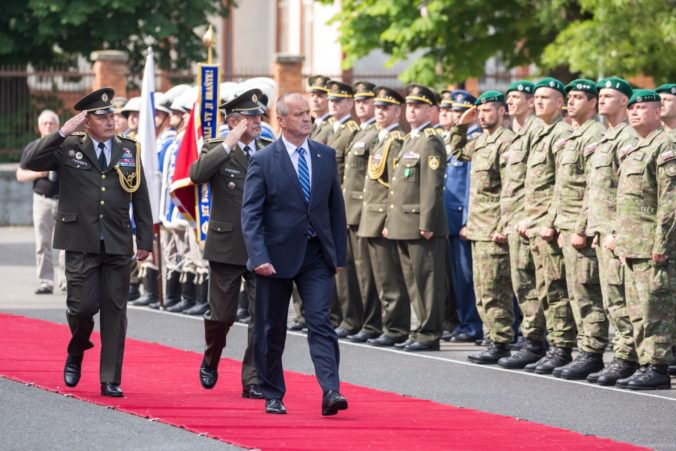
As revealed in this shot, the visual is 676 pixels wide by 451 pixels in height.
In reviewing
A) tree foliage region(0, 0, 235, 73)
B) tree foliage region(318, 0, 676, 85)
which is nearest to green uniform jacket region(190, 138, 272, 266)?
tree foliage region(318, 0, 676, 85)

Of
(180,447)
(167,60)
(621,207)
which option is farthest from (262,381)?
(167,60)

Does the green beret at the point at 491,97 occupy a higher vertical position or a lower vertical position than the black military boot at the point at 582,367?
higher

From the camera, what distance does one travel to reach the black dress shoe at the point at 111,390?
34.7 ft

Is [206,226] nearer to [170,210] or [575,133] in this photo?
[575,133]

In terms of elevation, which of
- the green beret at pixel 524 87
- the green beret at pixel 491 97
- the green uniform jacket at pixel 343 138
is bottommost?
the green uniform jacket at pixel 343 138

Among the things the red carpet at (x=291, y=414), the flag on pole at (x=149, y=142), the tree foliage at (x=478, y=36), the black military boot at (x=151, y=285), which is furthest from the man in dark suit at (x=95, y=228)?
the tree foliage at (x=478, y=36)

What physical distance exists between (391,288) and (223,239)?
3659 mm

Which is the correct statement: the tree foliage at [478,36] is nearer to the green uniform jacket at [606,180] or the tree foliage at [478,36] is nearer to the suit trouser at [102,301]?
the green uniform jacket at [606,180]

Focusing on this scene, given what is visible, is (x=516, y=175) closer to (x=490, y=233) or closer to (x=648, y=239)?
(x=490, y=233)

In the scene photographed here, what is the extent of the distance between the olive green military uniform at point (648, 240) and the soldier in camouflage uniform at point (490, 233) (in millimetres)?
1689

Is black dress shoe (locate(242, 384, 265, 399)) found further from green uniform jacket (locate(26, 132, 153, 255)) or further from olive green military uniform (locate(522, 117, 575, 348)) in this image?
olive green military uniform (locate(522, 117, 575, 348))

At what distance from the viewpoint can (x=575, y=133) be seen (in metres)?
12.4

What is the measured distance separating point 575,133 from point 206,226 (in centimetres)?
A: 292

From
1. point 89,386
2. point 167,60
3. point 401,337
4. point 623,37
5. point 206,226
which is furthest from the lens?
point 167,60
